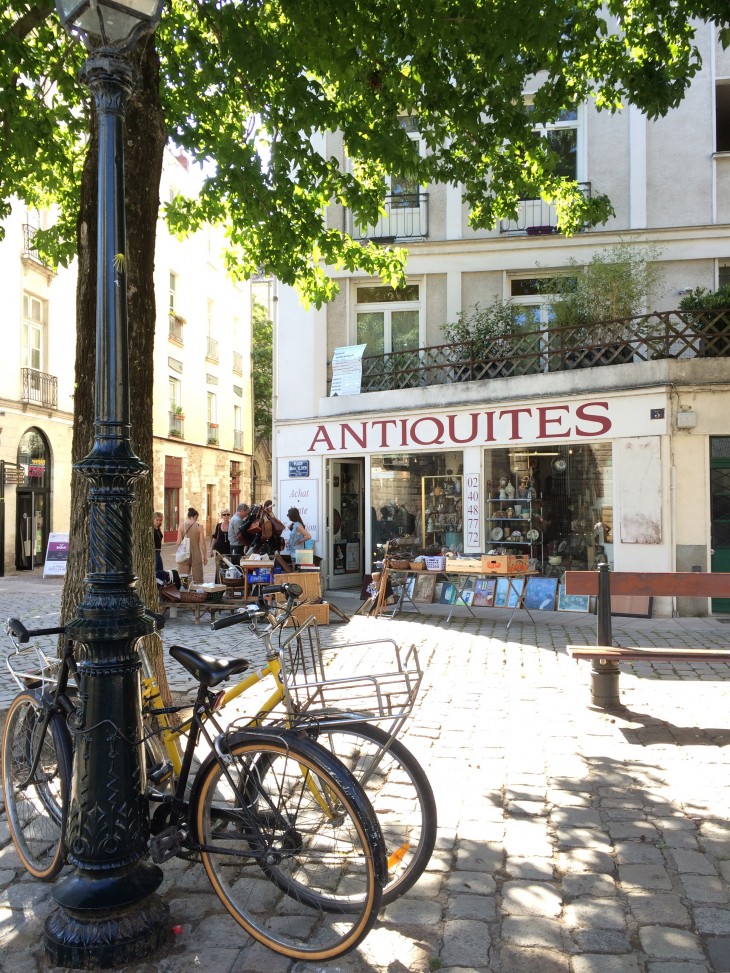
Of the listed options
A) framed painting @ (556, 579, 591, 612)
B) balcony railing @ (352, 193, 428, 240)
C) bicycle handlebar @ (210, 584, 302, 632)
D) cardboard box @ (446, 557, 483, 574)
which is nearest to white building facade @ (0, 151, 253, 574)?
balcony railing @ (352, 193, 428, 240)

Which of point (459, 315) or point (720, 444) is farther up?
point (459, 315)

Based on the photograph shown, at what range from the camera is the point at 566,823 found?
4.14m

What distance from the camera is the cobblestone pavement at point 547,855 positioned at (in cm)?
297

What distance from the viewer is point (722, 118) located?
14.9 meters

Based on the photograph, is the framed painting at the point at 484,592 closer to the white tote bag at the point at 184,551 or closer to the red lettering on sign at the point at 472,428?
the red lettering on sign at the point at 472,428

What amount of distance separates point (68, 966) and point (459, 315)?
1379 cm

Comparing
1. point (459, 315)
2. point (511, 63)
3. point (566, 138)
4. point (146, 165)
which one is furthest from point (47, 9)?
point (566, 138)

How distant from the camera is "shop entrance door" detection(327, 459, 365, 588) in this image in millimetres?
15883

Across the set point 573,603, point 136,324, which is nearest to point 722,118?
point 573,603

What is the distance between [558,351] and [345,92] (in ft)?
21.8

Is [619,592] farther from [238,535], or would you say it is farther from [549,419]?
[238,535]

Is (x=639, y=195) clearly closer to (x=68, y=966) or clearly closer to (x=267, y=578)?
(x=267, y=578)

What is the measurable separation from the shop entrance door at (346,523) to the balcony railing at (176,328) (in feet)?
59.7

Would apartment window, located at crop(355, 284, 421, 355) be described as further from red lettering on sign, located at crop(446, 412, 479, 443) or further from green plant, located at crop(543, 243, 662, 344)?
green plant, located at crop(543, 243, 662, 344)
